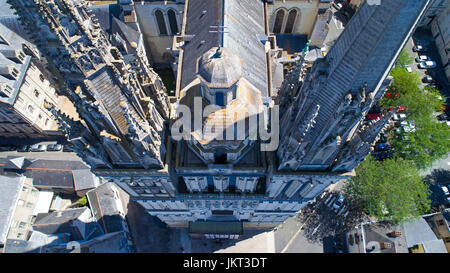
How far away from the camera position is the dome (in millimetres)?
18281

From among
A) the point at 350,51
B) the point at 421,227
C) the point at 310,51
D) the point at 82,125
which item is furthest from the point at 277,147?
the point at 421,227

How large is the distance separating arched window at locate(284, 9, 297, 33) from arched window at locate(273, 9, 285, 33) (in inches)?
50.4

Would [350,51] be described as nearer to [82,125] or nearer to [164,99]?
[164,99]

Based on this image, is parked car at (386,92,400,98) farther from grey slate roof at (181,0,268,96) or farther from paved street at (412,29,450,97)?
grey slate roof at (181,0,268,96)

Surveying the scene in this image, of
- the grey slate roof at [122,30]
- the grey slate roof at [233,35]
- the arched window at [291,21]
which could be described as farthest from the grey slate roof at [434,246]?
the grey slate roof at [122,30]

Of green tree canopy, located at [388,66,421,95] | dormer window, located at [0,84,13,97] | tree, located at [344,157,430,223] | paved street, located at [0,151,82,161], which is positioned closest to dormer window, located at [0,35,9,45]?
dormer window, located at [0,84,13,97]

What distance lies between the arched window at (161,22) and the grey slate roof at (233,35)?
15428 millimetres

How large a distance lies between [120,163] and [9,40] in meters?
41.5

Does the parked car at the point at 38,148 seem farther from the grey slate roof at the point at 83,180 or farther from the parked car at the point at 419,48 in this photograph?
the parked car at the point at 419,48

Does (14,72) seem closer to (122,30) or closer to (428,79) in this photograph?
(122,30)

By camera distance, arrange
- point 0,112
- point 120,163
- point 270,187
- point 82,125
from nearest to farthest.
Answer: point 82,125, point 120,163, point 270,187, point 0,112

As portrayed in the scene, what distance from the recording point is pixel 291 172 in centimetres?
2355

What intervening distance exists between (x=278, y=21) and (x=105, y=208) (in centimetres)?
4497

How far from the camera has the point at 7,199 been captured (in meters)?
42.6
